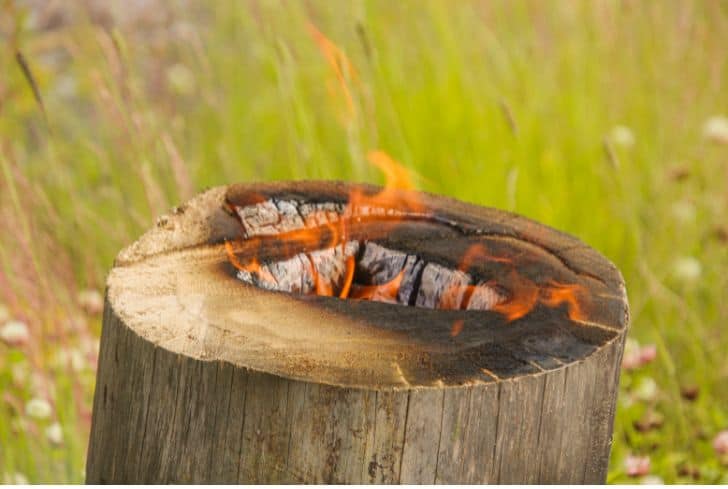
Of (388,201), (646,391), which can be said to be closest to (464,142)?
(646,391)

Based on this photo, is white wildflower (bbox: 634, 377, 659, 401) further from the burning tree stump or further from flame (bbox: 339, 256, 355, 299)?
flame (bbox: 339, 256, 355, 299)

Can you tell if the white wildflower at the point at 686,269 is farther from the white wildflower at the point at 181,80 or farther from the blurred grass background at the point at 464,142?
Answer: the white wildflower at the point at 181,80

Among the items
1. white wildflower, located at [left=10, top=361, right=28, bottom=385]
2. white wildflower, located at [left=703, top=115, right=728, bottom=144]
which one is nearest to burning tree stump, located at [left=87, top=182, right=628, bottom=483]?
white wildflower, located at [left=10, top=361, right=28, bottom=385]

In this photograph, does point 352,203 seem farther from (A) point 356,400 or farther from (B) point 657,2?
(B) point 657,2

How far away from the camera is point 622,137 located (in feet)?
11.0

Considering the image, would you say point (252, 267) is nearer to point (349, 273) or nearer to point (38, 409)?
point (349, 273)

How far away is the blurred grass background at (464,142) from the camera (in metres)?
2.72

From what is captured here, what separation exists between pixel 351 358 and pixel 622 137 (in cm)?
213

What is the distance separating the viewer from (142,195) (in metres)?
3.38

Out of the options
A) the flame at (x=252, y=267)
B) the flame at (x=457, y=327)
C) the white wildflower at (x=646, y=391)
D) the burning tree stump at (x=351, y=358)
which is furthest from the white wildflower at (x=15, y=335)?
the white wildflower at (x=646, y=391)

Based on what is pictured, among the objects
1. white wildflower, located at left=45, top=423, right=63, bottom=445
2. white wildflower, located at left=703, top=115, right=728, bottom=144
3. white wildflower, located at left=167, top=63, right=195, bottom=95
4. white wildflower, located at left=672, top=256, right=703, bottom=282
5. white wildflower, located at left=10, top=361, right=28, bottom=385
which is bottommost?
white wildflower, located at left=45, top=423, right=63, bottom=445

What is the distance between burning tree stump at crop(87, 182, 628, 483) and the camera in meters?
1.41

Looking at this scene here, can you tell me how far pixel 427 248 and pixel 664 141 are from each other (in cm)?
193

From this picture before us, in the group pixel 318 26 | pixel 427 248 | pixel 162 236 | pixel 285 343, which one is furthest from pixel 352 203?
pixel 318 26
